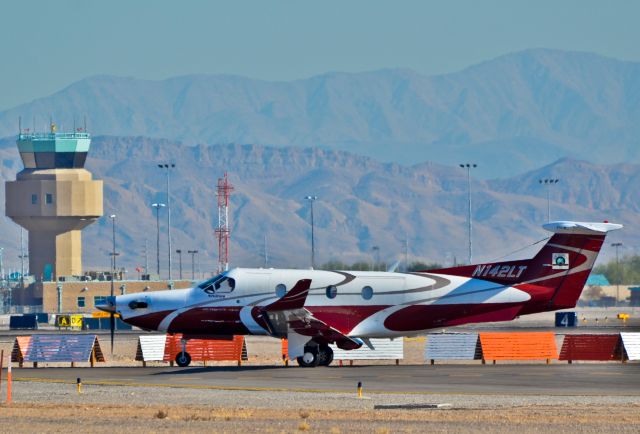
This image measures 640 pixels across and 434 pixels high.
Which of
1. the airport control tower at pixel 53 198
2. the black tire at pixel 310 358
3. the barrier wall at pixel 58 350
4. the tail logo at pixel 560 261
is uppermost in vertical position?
the airport control tower at pixel 53 198

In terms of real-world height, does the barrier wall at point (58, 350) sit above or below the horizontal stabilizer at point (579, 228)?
below

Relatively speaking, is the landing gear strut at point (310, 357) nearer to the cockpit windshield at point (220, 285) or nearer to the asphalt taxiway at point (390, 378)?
the asphalt taxiway at point (390, 378)

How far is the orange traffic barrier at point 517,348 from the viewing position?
54.8 metres

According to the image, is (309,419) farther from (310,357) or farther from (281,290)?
(281,290)

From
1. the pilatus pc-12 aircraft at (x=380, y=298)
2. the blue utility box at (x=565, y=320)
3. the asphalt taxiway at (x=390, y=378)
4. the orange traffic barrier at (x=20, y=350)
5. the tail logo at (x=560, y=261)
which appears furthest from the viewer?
the blue utility box at (x=565, y=320)

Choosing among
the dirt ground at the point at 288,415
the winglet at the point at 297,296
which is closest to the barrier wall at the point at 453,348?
the winglet at the point at 297,296

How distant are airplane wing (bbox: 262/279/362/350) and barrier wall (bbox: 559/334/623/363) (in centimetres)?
841

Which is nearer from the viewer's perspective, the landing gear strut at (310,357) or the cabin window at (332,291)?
the landing gear strut at (310,357)

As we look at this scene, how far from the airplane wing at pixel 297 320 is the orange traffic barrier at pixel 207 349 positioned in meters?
3.51

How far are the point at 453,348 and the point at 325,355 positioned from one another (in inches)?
223

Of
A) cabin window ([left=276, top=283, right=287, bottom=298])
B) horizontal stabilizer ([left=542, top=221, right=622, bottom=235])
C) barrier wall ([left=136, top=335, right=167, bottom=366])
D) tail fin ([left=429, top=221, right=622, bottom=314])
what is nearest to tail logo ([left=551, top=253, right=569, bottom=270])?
tail fin ([left=429, top=221, right=622, bottom=314])

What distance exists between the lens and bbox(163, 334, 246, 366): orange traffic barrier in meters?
55.3

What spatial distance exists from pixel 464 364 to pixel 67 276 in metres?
103

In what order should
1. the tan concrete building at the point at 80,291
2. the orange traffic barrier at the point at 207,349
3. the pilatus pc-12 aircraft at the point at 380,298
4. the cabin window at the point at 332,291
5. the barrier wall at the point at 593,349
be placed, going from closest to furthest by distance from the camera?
1. the pilatus pc-12 aircraft at the point at 380,298
2. the cabin window at the point at 332,291
3. the barrier wall at the point at 593,349
4. the orange traffic barrier at the point at 207,349
5. the tan concrete building at the point at 80,291
